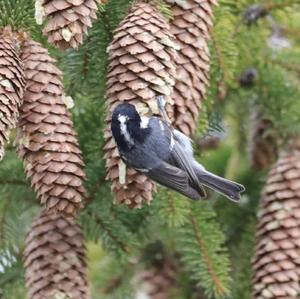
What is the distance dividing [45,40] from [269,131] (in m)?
0.58

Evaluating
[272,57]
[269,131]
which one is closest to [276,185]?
[269,131]

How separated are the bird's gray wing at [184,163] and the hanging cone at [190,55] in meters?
0.04

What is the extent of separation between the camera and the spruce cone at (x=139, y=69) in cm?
131

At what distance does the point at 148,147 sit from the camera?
4.71ft

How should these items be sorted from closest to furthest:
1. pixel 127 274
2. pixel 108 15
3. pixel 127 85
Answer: pixel 127 85 → pixel 108 15 → pixel 127 274

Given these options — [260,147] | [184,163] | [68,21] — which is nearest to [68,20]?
[68,21]

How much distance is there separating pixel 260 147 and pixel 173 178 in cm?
Answer: 60

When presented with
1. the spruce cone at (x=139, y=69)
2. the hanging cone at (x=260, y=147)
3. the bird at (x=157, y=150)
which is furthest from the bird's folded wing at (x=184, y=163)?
the hanging cone at (x=260, y=147)

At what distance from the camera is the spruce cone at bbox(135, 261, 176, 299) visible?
6.46 ft

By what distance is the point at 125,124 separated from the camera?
132 cm

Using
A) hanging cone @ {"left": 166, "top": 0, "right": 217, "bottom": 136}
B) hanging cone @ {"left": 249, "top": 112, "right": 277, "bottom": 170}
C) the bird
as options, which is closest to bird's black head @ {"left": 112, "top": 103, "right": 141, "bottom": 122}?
the bird

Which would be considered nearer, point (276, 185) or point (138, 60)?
point (138, 60)

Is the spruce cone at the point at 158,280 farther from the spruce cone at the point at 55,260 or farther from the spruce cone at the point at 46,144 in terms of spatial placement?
the spruce cone at the point at 46,144

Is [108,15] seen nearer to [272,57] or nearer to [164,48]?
[164,48]
